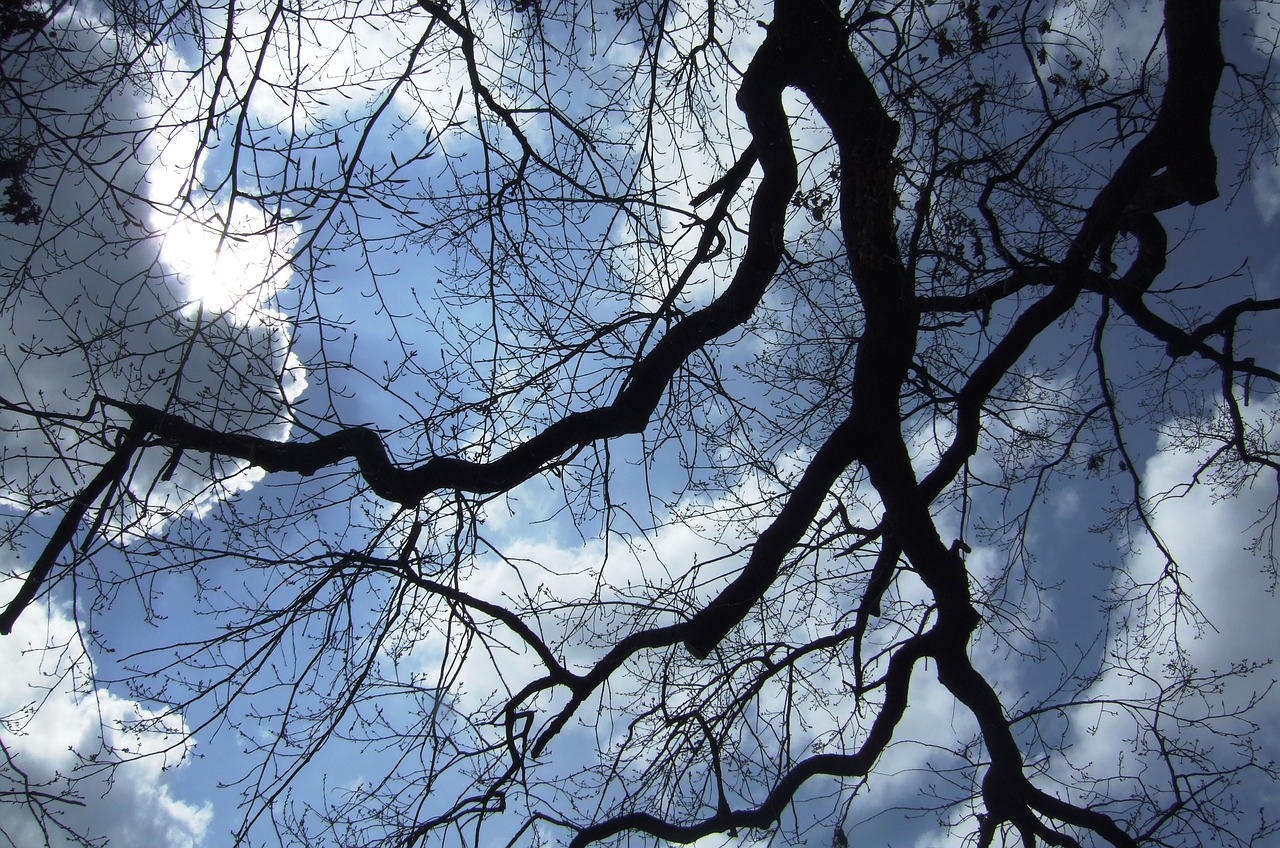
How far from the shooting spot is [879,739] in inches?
186

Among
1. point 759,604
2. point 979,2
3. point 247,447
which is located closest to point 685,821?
point 759,604

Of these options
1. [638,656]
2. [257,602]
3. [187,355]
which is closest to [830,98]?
[187,355]

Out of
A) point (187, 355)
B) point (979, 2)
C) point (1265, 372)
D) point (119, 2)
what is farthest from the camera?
point (1265, 372)

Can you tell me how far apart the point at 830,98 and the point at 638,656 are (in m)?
3.41

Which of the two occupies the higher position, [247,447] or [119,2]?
[119,2]

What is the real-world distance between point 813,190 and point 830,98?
50 centimetres

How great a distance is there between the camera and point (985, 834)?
15.4 ft

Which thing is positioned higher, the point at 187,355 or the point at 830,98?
the point at 830,98

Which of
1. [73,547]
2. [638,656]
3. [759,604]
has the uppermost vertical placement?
[759,604]

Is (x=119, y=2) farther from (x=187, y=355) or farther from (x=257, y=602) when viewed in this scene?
(x=257, y=602)

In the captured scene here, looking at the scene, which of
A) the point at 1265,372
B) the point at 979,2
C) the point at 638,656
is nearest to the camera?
the point at 979,2

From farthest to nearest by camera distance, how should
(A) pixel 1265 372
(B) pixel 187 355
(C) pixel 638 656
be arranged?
(A) pixel 1265 372 → (C) pixel 638 656 → (B) pixel 187 355

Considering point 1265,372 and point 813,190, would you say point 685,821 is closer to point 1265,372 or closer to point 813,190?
point 813,190

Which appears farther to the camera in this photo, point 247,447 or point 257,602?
point 257,602
